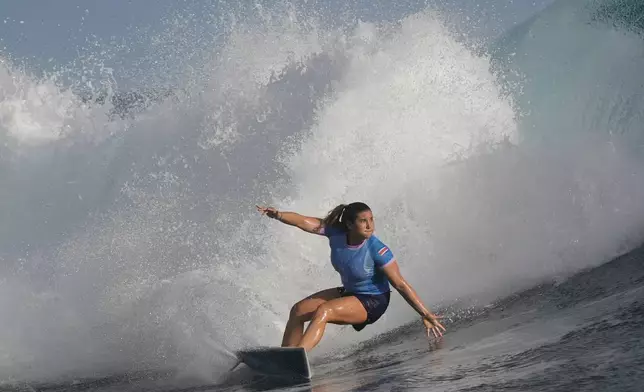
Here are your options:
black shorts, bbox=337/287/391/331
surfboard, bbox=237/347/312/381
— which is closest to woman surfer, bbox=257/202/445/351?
black shorts, bbox=337/287/391/331

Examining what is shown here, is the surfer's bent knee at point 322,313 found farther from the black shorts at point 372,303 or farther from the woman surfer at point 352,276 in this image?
the black shorts at point 372,303

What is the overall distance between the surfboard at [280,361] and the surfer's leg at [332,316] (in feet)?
0.53

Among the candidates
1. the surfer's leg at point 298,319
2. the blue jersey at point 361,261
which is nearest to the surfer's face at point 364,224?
the blue jersey at point 361,261

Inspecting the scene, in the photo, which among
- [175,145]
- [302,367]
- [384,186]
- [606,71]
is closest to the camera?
[302,367]

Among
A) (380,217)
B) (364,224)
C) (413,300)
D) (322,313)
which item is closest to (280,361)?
(322,313)

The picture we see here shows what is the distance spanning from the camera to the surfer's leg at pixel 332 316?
19.1 ft

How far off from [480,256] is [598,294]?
302 centimetres

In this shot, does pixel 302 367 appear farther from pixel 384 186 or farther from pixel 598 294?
pixel 384 186

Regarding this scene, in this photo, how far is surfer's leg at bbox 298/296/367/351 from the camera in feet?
19.1

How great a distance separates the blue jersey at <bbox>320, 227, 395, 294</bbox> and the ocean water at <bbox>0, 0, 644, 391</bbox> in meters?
0.55

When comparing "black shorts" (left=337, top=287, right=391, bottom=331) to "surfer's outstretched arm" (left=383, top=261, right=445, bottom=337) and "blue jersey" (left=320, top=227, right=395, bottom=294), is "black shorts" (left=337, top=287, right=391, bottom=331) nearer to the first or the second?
"blue jersey" (left=320, top=227, right=395, bottom=294)

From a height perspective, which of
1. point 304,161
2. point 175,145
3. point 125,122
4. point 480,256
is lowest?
point 480,256

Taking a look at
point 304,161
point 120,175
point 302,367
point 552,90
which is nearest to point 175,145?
point 120,175

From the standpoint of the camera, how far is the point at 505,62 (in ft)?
49.9
